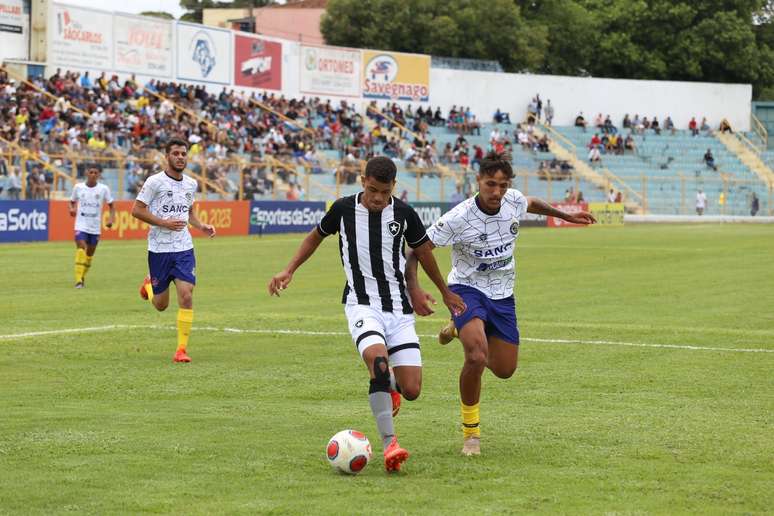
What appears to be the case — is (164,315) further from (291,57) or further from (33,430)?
(291,57)

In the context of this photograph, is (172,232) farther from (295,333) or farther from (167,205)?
(295,333)

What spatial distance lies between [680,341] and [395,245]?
806cm

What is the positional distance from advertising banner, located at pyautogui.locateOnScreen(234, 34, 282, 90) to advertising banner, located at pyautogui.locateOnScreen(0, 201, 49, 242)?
2388 cm

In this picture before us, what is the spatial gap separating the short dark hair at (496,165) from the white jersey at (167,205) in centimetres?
624

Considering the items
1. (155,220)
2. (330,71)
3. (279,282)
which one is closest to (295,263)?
(279,282)

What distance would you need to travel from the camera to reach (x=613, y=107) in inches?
3258

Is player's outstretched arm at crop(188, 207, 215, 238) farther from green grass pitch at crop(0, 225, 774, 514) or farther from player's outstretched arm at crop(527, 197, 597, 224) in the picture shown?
player's outstretched arm at crop(527, 197, 597, 224)

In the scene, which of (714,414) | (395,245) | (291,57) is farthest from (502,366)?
(291,57)

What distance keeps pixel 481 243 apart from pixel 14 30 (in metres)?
44.1

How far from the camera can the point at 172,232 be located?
14.6 metres

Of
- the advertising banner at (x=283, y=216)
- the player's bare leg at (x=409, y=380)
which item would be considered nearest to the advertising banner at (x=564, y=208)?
the advertising banner at (x=283, y=216)

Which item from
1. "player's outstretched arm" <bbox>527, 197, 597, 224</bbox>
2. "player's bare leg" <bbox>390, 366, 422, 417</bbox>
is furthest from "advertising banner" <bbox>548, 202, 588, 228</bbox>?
"player's bare leg" <bbox>390, 366, 422, 417</bbox>

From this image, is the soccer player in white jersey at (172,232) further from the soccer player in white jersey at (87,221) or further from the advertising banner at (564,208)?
the advertising banner at (564,208)

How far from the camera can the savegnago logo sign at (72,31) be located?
170 feet
